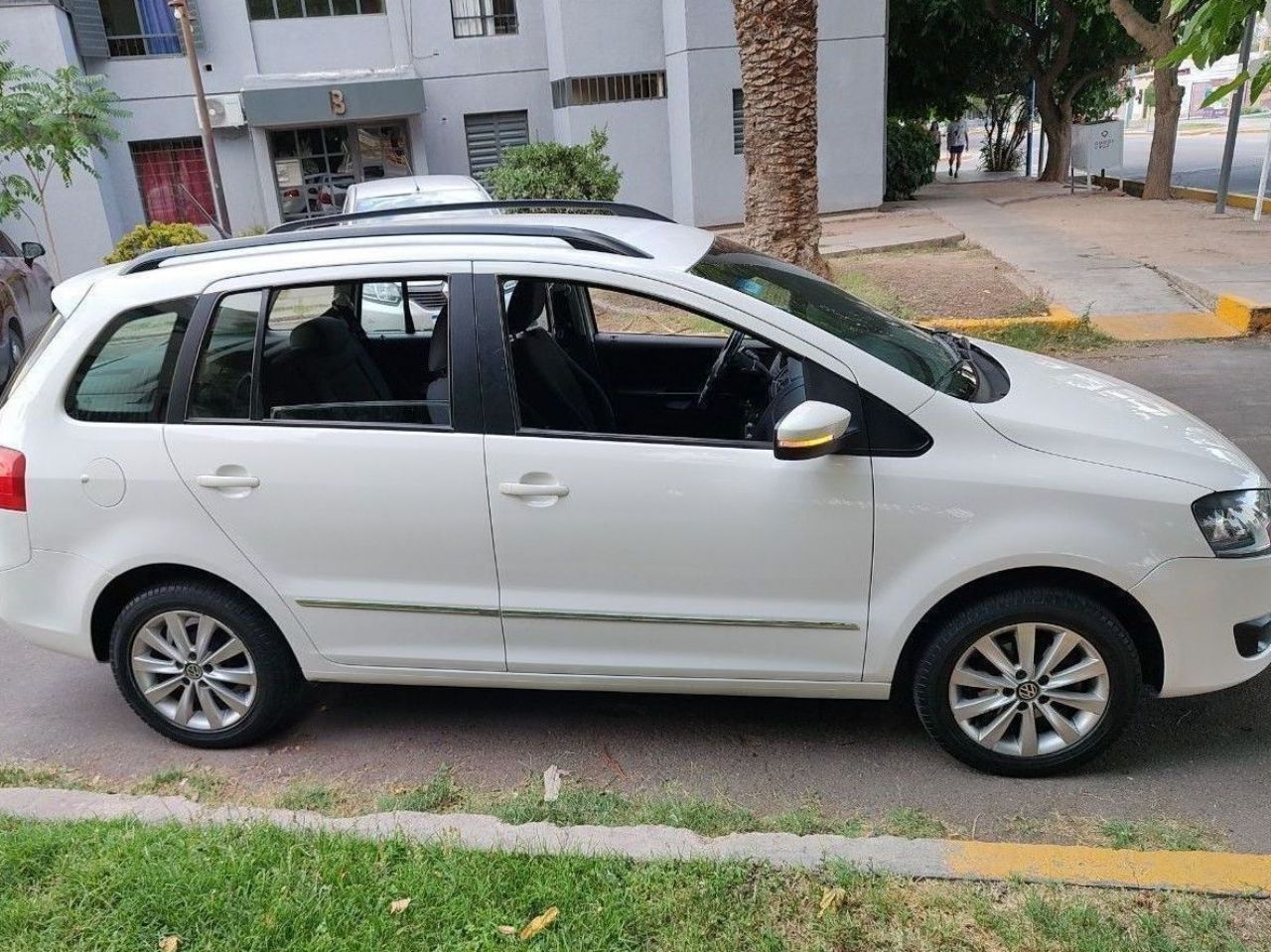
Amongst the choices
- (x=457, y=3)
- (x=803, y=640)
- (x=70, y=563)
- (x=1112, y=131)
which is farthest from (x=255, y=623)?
(x=1112, y=131)

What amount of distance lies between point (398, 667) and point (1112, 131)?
22.1m

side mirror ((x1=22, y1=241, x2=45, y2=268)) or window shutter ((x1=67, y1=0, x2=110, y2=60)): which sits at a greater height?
window shutter ((x1=67, y1=0, x2=110, y2=60))

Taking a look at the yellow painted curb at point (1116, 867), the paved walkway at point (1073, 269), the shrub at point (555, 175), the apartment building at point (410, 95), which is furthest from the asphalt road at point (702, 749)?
the apartment building at point (410, 95)

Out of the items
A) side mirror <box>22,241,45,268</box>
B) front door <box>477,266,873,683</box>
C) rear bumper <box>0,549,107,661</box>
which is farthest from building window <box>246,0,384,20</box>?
front door <box>477,266,873,683</box>

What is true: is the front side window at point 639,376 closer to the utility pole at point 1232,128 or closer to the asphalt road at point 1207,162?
the utility pole at point 1232,128

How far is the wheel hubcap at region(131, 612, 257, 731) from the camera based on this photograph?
3727 millimetres

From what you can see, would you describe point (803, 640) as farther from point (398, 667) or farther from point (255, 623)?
point (255, 623)

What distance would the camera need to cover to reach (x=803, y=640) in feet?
11.1

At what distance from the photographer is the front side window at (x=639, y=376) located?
3.49 metres

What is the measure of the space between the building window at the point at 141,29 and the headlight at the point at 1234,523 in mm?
21938

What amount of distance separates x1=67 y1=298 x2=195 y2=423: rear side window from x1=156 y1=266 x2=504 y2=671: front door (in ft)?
0.29

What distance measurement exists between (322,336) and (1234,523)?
3.19m

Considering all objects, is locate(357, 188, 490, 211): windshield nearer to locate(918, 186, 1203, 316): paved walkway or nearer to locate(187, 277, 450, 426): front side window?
locate(918, 186, 1203, 316): paved walkway

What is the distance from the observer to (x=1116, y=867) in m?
2.80
